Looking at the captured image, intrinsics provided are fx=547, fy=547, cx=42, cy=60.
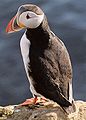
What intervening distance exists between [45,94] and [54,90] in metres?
0.23

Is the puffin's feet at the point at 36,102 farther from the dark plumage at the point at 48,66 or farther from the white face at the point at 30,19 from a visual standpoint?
the white face at the point at 30,19

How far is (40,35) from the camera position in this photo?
6.39 metres

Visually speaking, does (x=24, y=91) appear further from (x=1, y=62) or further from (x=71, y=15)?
(x=71, y=15)

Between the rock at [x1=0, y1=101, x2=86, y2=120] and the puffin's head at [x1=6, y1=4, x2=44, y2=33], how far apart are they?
96cm

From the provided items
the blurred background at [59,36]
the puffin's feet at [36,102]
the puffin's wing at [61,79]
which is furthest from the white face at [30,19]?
the blurred background at [59,36]

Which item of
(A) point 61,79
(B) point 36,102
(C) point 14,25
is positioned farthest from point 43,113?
(C) point 14,25

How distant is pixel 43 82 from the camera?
6.21 m

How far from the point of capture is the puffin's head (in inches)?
242

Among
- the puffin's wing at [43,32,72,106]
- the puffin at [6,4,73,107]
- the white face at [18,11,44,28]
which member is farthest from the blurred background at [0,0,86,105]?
the white face at [18,11,44,28]

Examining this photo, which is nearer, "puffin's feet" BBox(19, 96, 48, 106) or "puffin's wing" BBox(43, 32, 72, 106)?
"puffin's wing" BBox(43, 32, 72, 106)

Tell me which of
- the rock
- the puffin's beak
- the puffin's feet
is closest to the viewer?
the rock

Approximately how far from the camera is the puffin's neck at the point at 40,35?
633 cm

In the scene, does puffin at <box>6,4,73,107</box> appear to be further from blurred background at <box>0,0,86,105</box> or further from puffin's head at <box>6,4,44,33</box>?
blurred background at <box>0,0,86,105</box>

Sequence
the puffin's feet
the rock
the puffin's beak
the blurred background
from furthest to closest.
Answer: the blurred background, the puffin's feet, the puffin's beak, the rock
